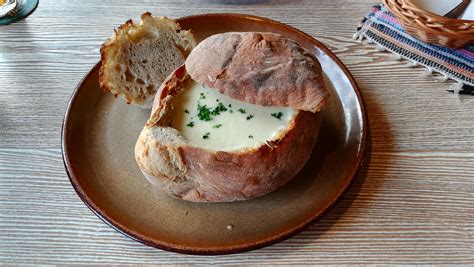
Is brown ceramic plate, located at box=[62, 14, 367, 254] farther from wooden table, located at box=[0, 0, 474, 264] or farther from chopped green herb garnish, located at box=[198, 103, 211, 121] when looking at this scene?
chopped green herb garnish, located at box=[198, 103, 211, 121]

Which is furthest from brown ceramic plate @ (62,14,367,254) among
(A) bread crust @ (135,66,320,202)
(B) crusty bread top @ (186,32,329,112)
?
(B) crusty bread top @ (186,32,329,112)

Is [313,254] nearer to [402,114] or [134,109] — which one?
[402,114]

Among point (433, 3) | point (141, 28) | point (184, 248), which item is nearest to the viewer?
point (184, 248)

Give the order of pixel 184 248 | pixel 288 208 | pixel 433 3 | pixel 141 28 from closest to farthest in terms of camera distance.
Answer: pixel 184 248
pixel 288 208
pixel 141 28
pixel 433 3

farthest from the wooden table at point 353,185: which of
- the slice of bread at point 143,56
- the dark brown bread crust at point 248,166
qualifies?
the slice of bread at point 143,56

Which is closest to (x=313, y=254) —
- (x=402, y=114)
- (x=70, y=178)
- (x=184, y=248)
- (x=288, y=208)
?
(x=288, y=208)

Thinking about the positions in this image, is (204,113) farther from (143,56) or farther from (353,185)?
(353,185)
